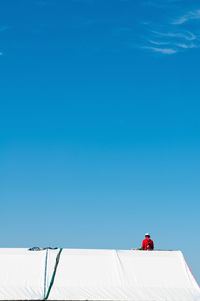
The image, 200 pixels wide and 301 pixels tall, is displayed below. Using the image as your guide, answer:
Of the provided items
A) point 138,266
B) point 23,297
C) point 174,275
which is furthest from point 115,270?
point 23,297

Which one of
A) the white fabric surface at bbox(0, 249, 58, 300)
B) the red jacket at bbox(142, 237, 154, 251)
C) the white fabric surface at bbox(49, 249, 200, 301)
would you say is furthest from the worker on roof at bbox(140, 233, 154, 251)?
the white fabric surface at bbox(0, 249, 58, 300)

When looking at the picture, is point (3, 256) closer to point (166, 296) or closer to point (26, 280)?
point (26, 280)

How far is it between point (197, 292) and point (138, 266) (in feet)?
12.0

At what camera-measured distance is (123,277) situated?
29.5 meters

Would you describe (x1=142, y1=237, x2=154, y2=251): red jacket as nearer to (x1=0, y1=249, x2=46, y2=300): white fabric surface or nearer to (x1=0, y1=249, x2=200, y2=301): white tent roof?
(x1=0, y1=249, x2=200, y2=301): white tent roof

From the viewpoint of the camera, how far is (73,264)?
3008 centimetres

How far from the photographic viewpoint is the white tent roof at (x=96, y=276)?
1100 inches

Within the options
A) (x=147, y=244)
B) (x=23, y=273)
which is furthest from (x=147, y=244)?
(x=23, y=273)

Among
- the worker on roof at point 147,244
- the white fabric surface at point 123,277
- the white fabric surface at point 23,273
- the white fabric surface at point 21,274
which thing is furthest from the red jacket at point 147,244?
the white fabric surface at point 21,274

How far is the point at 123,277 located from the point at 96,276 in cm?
151

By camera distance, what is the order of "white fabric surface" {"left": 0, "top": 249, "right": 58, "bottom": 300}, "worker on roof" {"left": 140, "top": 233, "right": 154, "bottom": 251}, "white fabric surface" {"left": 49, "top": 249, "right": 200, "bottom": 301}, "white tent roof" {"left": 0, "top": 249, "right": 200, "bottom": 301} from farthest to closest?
1. "worker on roof" {"left": 140, "top": 233, "right": 154, "bottom": 251}
2. "white fabric surface" {"left": 49, "top": 249, "right": 200, "bottom": 301}
3. "white tent roof" {"left": 0, "top": 249, "right": 200, "bottom": 301}
4. "white fabric surface" {"left": 0, "top": 249, "right": 58, "bottom": 300}

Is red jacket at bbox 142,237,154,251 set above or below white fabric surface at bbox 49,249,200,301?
above

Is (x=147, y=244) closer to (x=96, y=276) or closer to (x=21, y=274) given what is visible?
(x=96, y=276)

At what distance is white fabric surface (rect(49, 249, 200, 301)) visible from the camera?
92.7 ft
